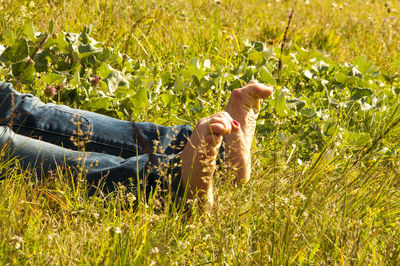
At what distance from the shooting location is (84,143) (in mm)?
2109

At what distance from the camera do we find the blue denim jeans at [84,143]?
6.38ft

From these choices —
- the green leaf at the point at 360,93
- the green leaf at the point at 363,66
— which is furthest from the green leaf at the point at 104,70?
the green leaf at the point at 363,66

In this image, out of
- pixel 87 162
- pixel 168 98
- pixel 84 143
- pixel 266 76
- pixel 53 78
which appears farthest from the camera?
pixel 266 76

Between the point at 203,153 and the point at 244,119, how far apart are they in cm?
47

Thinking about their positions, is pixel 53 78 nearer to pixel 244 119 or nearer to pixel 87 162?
pixel 87 162

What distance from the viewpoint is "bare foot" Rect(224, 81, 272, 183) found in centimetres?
207

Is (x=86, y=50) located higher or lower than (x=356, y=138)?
higher

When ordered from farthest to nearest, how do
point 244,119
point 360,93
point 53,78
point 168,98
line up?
point 360,93 → point 168,98 → point 53,78 → point 244,119

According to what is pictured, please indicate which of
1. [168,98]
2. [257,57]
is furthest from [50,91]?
[257,57]

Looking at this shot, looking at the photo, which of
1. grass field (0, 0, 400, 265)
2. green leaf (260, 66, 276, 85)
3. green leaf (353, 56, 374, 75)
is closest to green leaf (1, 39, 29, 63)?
grass field (0, 0, 400, 265)

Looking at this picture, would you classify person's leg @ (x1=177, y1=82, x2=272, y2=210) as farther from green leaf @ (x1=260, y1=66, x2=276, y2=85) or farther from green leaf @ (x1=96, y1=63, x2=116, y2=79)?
green leaf @ (x1=96, y1=63, x2=116, y2=79)

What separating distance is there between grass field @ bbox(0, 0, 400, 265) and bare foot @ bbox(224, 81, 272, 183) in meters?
0.09

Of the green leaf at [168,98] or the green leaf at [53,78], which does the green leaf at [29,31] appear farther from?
the green leaf at [168,98]

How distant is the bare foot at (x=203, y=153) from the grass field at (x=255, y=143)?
9cm
